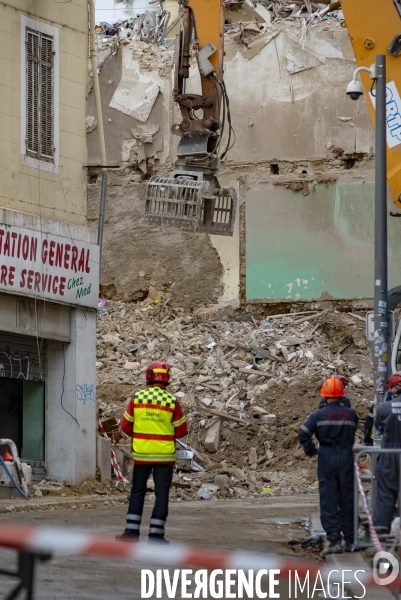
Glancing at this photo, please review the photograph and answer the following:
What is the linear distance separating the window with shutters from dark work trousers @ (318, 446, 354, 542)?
938 cm

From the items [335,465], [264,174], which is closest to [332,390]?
[335,465]

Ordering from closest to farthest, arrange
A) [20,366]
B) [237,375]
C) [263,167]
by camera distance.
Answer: [20,366] < [237,375] < [263,167]

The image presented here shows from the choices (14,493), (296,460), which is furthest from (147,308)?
(14,493)

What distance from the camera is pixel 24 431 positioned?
1962 cm

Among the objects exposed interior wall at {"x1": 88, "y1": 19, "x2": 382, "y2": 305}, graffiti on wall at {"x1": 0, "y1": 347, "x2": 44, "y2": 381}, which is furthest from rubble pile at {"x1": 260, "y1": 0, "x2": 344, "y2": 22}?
graffiti on wall at {"x1": 0, "y1": 347, "x2": 44, "y2": 381}

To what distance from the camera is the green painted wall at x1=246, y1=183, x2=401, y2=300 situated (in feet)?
102

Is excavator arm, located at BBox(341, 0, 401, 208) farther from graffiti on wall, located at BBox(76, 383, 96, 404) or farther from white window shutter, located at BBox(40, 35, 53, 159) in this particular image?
graffiti on wall, located at BBox(76, 383, 96, 404)

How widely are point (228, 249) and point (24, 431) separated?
13397 mm

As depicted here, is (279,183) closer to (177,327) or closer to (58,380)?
(177,327)

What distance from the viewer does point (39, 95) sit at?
63.2 feet

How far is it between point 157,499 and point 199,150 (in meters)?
5.17

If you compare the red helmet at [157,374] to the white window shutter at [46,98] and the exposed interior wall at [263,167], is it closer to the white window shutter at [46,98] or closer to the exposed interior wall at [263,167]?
the white window shutter at [46,98]

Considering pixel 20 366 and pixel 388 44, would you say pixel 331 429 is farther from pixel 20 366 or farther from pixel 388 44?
pixel 20 366

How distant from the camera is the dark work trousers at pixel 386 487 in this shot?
36.6 ft
